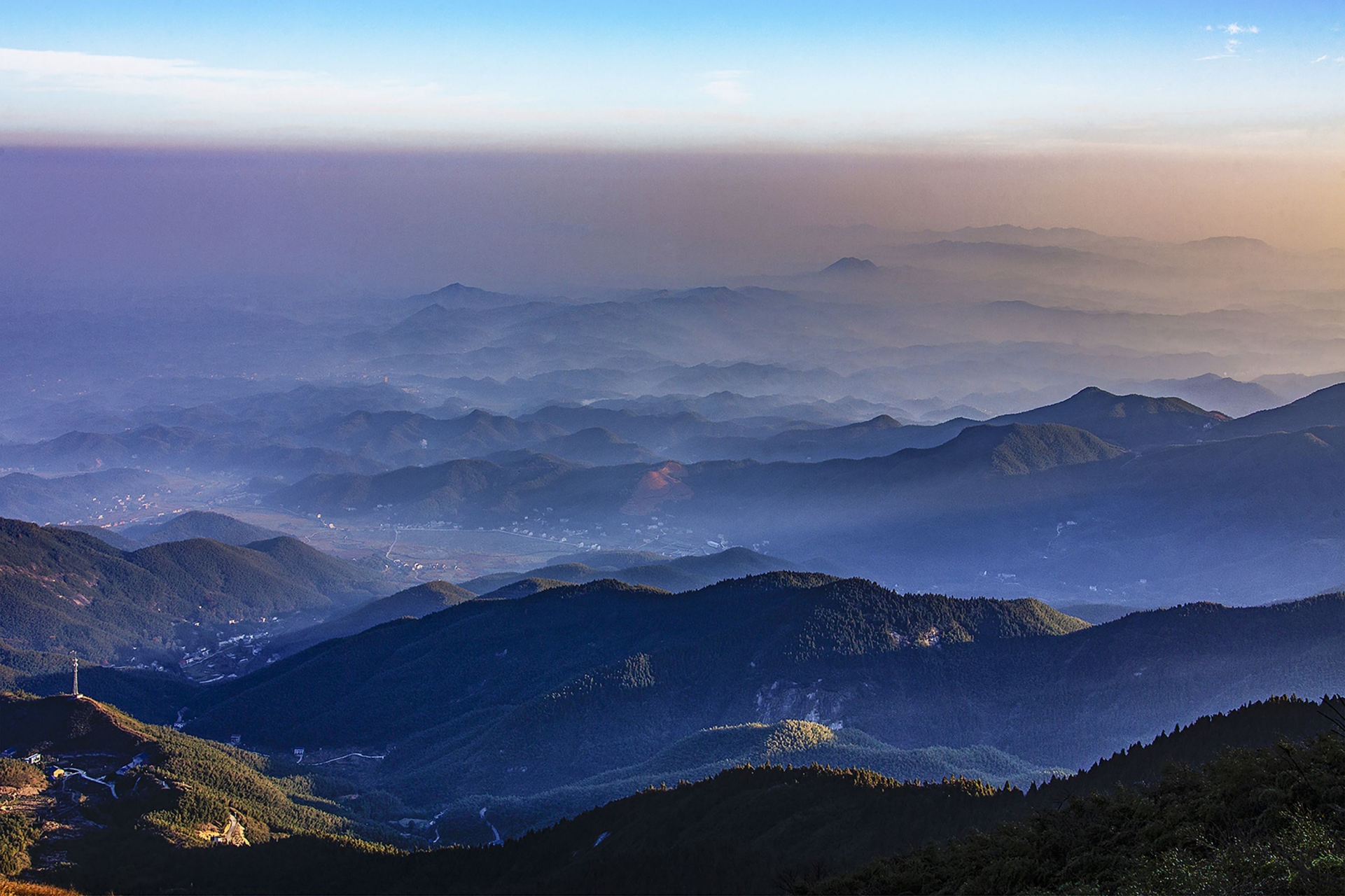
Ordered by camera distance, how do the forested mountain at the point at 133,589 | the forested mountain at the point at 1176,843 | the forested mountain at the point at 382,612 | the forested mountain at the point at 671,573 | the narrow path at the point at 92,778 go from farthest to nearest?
the forested mountain at the point at 671,573 < the forested mountain at the point at 382,612 < the forested mountain at the point at 133,589 < the narrow path at the point at 92,778 < the forested mountain at the point at 1176,843

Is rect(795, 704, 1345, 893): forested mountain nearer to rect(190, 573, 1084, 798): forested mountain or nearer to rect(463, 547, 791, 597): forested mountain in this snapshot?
rect(190, 573, 1084, 798): forested mountain

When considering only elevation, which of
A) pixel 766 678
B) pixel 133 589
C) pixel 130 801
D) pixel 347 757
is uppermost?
pixel 130 801

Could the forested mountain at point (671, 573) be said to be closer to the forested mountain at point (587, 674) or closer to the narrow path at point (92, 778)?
the forested mountain at point (587, 674)

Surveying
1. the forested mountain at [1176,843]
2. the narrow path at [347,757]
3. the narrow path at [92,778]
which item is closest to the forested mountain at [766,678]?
the narrow path at [347,757]

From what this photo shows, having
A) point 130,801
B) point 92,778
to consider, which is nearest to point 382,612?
point 92,778

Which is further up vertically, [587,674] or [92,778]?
[92,778]

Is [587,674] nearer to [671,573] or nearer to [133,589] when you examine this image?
[671,573]

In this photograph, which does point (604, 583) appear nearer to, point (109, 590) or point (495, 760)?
point (495, 760)

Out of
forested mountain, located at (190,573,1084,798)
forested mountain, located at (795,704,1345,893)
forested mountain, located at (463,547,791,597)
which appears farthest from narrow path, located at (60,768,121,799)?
forested mountain, located at (463,547,791,597)

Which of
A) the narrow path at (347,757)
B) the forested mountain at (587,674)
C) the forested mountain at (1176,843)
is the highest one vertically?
the forested mountain at (1176,843)
